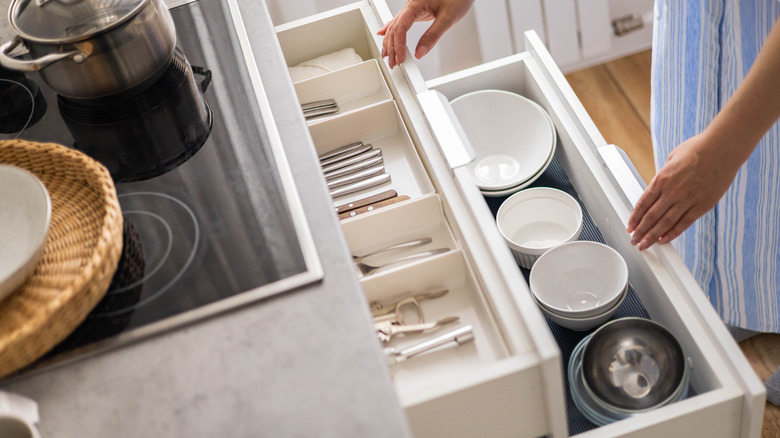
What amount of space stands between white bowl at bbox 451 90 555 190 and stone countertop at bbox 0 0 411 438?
2.28 ft

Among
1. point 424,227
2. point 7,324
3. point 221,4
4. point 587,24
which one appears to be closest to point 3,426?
point 7,324

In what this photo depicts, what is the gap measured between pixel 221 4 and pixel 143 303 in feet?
2.03

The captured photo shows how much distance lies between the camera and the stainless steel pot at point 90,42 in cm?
89

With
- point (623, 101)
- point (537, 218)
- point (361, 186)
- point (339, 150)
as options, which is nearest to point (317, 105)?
point (339, 150)

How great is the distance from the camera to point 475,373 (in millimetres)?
797

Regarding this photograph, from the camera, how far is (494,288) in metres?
0.85

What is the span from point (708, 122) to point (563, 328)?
43 centimetres

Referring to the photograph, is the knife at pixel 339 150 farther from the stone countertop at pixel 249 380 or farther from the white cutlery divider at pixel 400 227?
the stone countertop at pixel 249 380

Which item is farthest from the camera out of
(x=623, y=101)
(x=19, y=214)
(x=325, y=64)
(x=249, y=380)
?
(x=623, y=101)

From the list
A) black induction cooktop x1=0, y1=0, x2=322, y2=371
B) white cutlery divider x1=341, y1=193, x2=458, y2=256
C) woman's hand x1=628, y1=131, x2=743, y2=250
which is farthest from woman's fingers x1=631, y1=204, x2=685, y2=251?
black induction cooktop x1=0, y1=0, x2=322, y2=371

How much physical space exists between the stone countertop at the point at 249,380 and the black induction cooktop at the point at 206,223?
2 centimetres

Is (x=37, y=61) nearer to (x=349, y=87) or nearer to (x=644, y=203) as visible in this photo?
(x=349, y=87)

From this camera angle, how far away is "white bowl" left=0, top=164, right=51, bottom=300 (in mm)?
771

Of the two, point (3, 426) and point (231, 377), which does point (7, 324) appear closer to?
point (3, 426)
